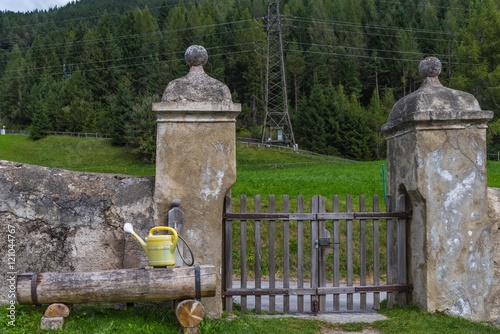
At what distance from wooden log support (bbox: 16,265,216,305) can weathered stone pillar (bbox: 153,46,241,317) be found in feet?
2.46

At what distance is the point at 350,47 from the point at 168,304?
60.0 metres

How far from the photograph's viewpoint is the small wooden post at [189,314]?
4934 millimetres

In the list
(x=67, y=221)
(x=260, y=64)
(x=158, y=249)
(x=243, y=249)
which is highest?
(x=260, y=64)

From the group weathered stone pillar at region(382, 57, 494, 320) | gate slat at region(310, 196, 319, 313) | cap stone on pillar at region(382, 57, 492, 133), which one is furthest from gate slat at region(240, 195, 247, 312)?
cap stone on pillar at region(382, 57, 492, 133)

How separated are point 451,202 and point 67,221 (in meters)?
4.17

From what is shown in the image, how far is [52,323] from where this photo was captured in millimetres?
4828

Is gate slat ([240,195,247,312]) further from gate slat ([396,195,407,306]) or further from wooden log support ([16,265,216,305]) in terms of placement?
gate slat ([396,195,407,306])

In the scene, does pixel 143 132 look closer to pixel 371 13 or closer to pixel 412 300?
pixel 412 300

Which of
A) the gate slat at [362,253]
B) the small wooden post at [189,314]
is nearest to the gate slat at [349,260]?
the gate slat at [362,253]

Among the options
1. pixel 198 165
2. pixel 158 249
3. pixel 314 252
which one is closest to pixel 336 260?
pixel 314 252

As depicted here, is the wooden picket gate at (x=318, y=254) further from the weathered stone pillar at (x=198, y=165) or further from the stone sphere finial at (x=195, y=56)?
the stone sphere finial at (x=195, y=56)

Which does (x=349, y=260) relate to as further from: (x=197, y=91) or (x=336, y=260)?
(x=197, y=91)

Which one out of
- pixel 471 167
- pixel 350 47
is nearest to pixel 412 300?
pixel 471 167

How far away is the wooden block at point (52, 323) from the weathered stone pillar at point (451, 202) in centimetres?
379
